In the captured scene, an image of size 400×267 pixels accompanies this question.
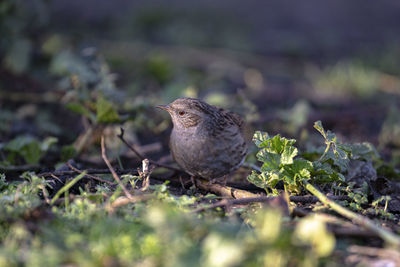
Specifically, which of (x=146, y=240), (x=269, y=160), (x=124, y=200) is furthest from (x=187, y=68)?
(x=146, y=240)

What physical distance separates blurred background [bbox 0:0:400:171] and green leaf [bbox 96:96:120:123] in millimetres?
13

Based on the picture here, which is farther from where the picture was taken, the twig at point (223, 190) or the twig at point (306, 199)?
the twig at point (223, 190)

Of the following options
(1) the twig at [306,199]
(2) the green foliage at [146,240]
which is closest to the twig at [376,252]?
(2) the green foliage at [146,240]

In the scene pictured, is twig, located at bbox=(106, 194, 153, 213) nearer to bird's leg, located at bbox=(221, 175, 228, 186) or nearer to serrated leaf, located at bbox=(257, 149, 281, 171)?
serrated leaf, located at bbox=(257, 149, 281, 171)

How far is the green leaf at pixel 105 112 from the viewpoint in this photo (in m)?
4.89

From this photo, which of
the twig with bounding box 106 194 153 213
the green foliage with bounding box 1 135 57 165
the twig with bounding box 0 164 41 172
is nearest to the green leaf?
the green foliage with bounding box 1 135 57 165

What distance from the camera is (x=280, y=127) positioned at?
6.45 m

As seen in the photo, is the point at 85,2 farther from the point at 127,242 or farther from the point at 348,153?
the point at 127,242

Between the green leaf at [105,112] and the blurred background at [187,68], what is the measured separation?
13mm

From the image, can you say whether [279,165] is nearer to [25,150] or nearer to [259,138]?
[259,138]

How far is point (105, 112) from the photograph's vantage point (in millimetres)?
4930

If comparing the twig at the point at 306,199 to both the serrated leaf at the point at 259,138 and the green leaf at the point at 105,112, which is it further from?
the green leaf at the point at 105,112

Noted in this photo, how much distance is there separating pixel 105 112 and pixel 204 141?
3.76ft

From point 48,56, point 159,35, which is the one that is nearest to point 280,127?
point 48,56
